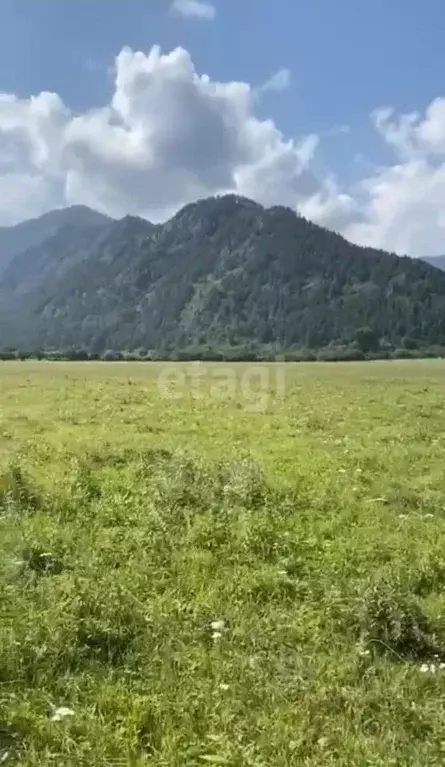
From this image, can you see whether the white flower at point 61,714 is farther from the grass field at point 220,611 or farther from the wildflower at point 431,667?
the wildflower at point 431,667

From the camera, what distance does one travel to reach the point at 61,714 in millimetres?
→ 5441

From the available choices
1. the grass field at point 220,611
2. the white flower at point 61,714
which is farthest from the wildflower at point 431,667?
the white flower at point 61,714

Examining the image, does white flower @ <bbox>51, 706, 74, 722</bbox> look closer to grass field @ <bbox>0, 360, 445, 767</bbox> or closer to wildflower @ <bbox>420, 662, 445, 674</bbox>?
grass field @ <bbox>0, 360, 445, 767</bbox>

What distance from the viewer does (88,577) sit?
8305 millimetres

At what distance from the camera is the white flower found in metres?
5.37

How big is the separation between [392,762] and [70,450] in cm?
1352

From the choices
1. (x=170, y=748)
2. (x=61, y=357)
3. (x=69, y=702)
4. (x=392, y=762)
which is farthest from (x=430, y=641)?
(x=61, y=357)

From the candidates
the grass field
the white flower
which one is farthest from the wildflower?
the white flower

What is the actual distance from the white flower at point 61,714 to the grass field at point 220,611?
0.02 m

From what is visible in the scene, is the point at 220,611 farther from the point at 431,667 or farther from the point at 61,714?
the point at 61,714

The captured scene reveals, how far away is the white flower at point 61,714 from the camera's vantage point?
537 cm

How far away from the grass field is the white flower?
0.02 m

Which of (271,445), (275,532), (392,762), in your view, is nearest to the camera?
(392,762)

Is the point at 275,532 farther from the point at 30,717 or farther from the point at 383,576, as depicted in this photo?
the point at 30,717
